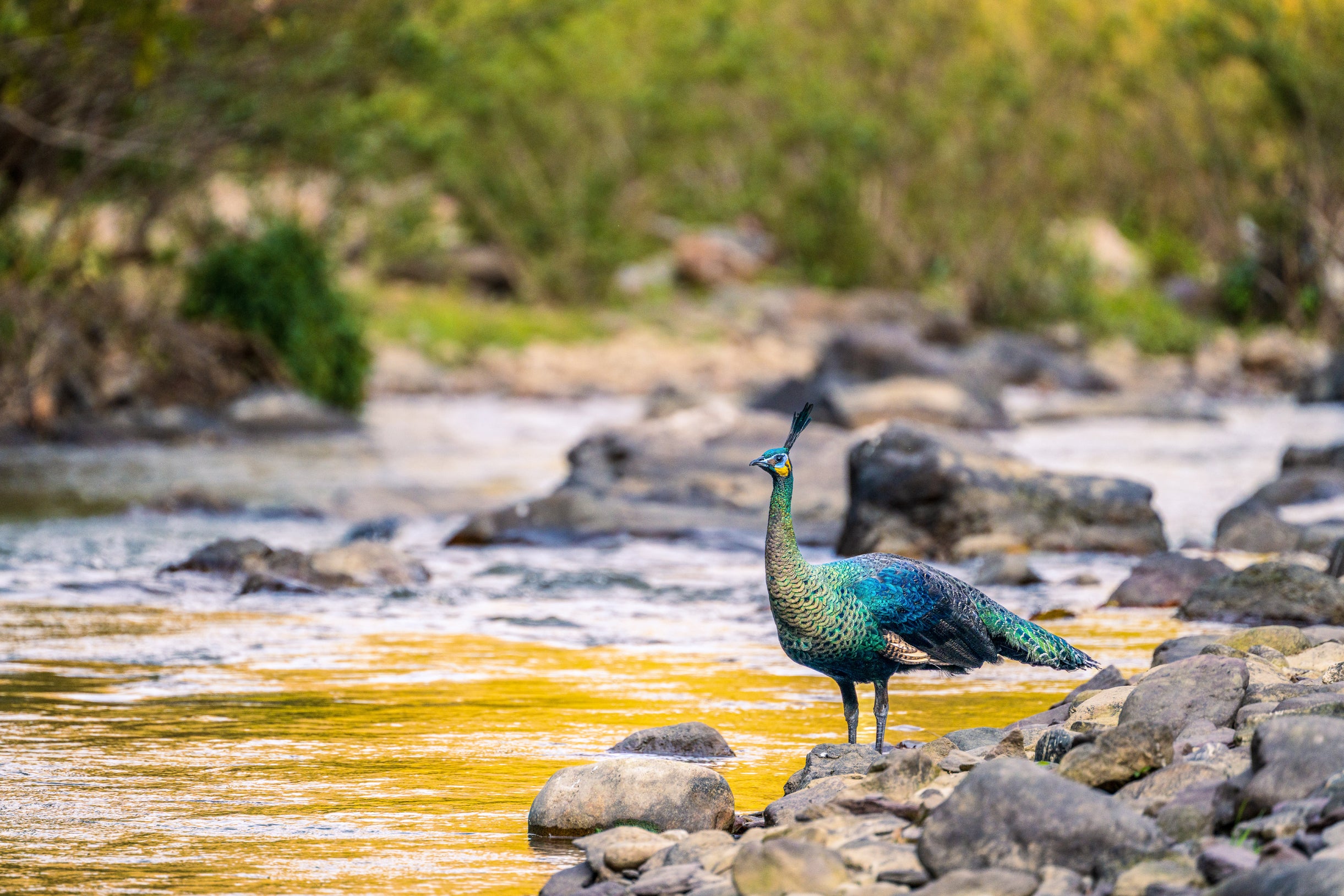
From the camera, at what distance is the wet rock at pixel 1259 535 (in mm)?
10609

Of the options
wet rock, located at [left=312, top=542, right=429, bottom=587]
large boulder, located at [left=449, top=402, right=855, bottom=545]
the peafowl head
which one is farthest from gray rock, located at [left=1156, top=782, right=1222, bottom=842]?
large boulder, located at [left=449, top=402, right=855, bottom=545]

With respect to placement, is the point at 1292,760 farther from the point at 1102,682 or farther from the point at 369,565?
the point at 369,565

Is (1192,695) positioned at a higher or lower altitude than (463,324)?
lower

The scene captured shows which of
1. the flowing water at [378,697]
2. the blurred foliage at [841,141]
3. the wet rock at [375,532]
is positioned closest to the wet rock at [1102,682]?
the flowing water at [378,697]

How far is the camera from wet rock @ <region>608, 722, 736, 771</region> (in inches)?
222

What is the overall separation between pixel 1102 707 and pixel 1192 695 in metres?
0.42

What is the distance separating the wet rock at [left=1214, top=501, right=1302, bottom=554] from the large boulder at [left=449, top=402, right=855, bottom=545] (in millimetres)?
2542

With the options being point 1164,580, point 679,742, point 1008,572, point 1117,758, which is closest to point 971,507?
point 1008,572

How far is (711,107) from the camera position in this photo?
131 ft

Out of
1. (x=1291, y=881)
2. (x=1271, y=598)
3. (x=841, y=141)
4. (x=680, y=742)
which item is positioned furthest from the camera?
(x=841, y=141)

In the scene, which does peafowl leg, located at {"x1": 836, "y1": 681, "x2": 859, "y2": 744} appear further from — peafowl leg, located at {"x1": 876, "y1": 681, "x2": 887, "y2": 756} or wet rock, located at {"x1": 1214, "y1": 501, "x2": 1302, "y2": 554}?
wet rock, located at {"x1": 1214, "y1": 501, "x2": 1302, "y2": 554}

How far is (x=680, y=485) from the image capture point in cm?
1348

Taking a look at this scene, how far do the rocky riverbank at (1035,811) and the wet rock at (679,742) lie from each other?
7 cm

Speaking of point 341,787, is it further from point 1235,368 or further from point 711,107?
point 711,107
